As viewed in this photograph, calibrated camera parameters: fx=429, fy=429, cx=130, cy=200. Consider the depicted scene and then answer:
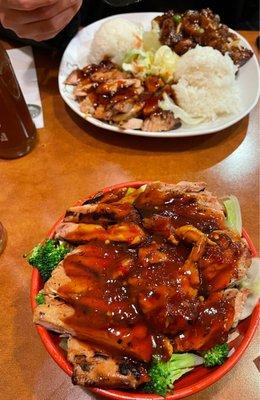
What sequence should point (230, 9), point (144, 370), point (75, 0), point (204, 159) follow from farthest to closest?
point (230, 9) → point (204, 159) → point (75, 0) → point (144, 370)

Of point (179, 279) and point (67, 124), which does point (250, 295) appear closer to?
point (179, 279)

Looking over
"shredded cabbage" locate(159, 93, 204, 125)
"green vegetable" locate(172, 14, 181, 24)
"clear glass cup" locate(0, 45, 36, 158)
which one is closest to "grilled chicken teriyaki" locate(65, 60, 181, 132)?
"shredded cabbage" locate(159, 93, 204, 125)

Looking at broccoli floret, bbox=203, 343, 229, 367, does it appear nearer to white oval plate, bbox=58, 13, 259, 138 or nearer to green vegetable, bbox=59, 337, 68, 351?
green vegetable, bbox=59, 337, 68, 351

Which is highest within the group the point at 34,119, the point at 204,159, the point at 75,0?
the point at 75,0

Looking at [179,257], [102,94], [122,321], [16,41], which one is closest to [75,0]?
[102,94]

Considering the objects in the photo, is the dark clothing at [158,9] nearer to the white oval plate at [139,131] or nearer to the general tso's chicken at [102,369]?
the white oval plate at [139,131]

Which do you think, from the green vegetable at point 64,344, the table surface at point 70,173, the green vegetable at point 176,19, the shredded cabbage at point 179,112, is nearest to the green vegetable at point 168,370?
the green vegetable at point 64,344

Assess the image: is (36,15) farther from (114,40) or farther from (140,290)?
(140,290)
